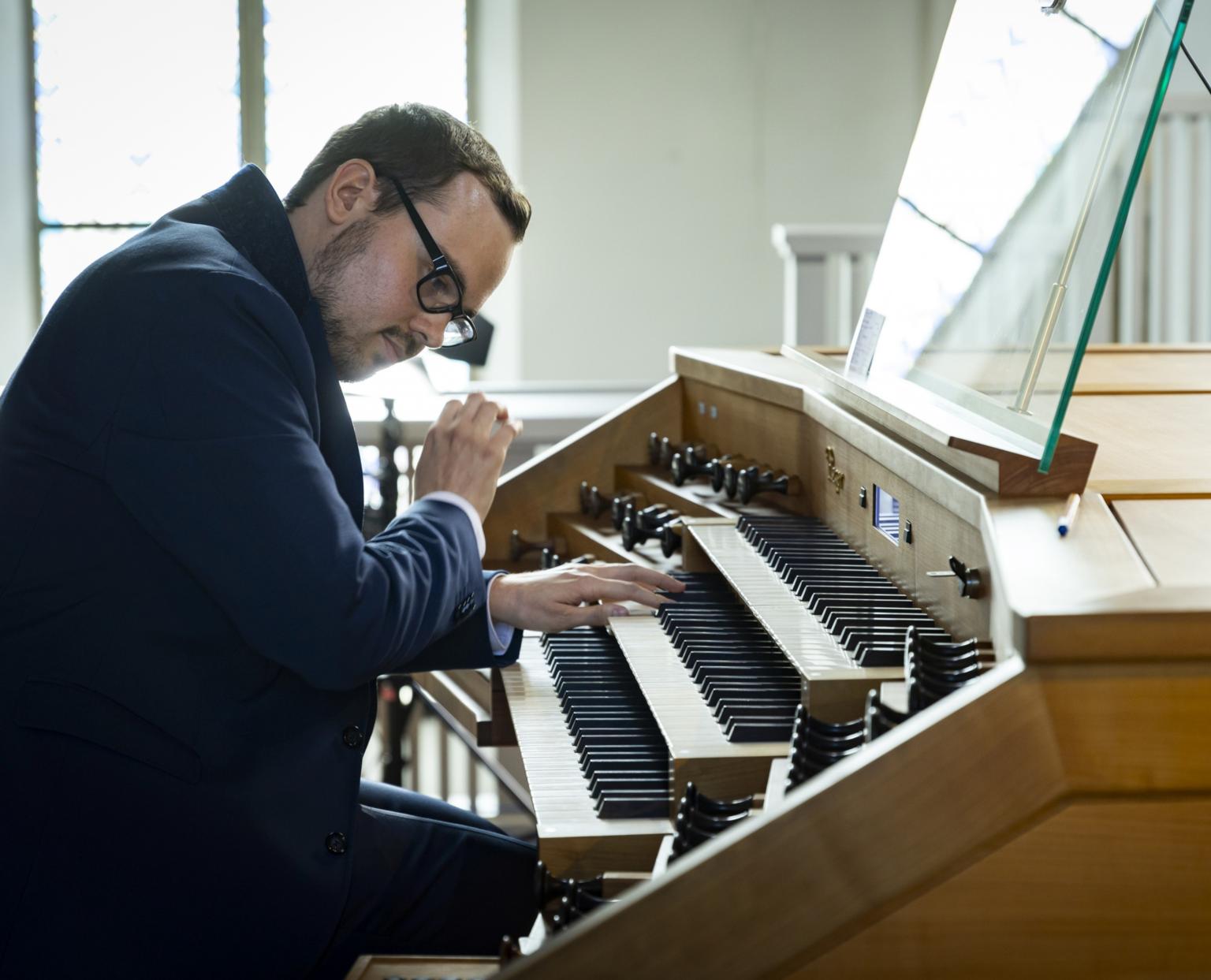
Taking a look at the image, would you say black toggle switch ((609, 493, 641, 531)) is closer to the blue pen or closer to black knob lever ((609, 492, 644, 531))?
black knob lever ((609, 492, 644, 531))

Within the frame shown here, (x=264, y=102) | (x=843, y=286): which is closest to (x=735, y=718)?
(x=843, y=286)

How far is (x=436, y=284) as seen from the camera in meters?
1.50

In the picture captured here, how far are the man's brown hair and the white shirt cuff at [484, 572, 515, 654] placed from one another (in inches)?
19.3

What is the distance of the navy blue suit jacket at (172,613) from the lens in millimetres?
1215

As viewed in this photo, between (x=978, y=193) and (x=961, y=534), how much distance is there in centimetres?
59

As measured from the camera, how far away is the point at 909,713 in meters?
1.21

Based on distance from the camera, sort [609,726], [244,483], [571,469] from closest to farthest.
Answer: [244,483]
[609,726]
[571,469]

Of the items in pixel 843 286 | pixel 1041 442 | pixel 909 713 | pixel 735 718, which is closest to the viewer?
pixel 909 713

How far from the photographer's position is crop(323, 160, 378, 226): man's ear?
1.46 metres

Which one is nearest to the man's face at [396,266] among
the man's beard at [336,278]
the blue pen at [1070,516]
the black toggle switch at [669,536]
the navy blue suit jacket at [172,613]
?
the man's beard at [336,278]

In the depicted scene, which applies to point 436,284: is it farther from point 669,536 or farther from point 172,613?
point 669,536

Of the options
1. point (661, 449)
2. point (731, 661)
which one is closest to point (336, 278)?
point (731, 661)

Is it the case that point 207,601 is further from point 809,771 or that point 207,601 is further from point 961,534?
point 961,534

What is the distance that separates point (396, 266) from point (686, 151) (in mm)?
4630
